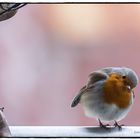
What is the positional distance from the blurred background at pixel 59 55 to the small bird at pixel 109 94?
23 cm

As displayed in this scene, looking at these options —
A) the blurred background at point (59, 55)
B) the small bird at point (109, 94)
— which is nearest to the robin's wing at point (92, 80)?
the small bird at point (109, 94)

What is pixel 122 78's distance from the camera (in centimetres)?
139

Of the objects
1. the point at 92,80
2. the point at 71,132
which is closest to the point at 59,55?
the point at 92,80

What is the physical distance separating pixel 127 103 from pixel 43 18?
0.62 m

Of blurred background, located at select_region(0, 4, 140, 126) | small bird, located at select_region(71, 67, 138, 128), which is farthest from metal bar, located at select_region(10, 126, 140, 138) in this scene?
blurred background, located at select_region(0, 4, 140, 126)

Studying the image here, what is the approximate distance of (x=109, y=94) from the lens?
4.56 feet

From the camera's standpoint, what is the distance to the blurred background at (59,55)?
67.5 inches

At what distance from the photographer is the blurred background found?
171cm

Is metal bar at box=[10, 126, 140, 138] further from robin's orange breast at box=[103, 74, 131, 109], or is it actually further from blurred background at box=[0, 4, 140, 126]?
blurred background at box=[0, 4, 140, 126]

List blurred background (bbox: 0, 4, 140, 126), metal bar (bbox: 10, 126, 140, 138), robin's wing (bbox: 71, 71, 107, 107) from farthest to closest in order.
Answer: blurred background (bbox: 0, 4, 140, 126), robin's wing (bbox: 71, 71, 107, 107), metal bar (bbox: 10, 126, 140, 138)

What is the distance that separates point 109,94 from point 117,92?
2 cm

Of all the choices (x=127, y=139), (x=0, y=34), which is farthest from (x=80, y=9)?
(x=127, y=139)

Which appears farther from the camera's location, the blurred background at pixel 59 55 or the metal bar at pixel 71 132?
the blurred background at pixel 59 55

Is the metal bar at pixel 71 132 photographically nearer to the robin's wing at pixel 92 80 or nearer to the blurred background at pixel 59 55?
the robin's wing at pixel 92 80
